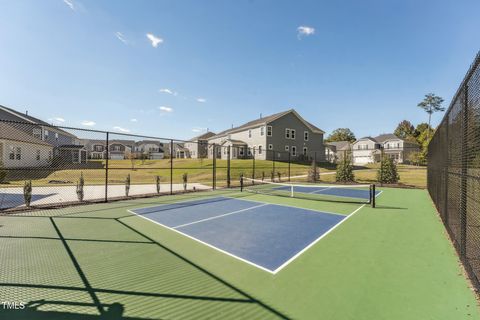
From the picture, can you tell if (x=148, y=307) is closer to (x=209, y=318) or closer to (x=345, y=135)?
(x=209, y=318)

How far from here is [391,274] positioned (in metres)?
4.34

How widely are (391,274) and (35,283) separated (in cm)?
595

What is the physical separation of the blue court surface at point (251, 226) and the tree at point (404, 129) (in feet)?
287

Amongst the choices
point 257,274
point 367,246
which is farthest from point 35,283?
point 367,246

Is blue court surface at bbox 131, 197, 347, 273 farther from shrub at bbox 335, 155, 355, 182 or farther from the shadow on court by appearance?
shrub at bbox 335, 155, 355, 182

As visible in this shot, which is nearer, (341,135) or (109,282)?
(109,282)

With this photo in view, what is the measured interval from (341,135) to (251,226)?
100 meters

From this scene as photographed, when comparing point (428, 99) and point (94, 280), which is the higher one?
point (428, 99)

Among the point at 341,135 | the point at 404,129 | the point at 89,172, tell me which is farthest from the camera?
the point at 341,135

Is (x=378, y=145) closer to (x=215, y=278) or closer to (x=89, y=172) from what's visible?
(x=89, y=172)

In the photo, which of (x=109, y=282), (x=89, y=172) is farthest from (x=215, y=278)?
(x=89, y=172)

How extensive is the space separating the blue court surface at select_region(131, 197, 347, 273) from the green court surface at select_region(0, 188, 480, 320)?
1.08 feet

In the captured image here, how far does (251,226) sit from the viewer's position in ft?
24.4

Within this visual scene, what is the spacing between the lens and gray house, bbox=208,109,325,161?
37.6 meters
